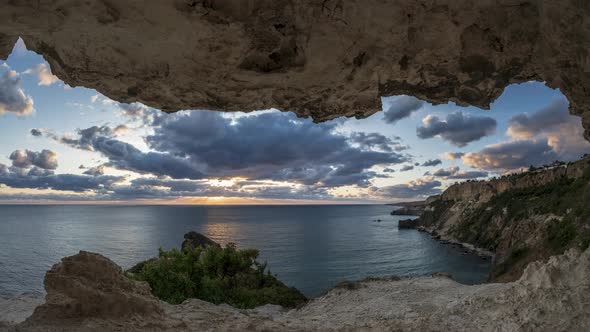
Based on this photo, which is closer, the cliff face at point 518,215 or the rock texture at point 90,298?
the rock texture at point 90,298

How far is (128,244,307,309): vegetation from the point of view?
26.5 m

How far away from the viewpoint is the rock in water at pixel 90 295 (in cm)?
904

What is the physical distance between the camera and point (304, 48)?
6906mm

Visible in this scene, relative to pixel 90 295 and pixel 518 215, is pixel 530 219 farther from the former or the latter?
pixel 90 295

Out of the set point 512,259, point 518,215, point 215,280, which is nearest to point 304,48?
point 215,280

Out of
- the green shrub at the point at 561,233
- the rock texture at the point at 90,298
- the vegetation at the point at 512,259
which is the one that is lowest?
the vegetation at the point at 512,259

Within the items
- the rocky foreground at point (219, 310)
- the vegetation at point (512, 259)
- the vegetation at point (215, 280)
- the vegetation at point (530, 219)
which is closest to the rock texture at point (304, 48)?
the rocky foreground at point (219, 310)

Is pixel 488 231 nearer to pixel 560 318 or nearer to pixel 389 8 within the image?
pixel 560 318

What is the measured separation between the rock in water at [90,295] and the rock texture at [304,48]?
16.5 ft

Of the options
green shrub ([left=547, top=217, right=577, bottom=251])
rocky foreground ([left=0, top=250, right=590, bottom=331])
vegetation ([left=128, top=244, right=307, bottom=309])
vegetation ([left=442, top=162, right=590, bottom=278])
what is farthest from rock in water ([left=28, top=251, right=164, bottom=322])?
green shrub ([left=547, top=217, right=577, bottom=251])

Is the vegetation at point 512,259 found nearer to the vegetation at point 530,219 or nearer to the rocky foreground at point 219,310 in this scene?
the vegetation at point 530,219

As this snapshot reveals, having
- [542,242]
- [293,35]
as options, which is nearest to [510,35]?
[293,35]

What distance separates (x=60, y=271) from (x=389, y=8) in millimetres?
10364

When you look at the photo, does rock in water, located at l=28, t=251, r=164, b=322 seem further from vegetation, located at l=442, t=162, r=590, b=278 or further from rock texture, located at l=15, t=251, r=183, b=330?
vegetation, located at l=442, t=162, r=590, b=278
